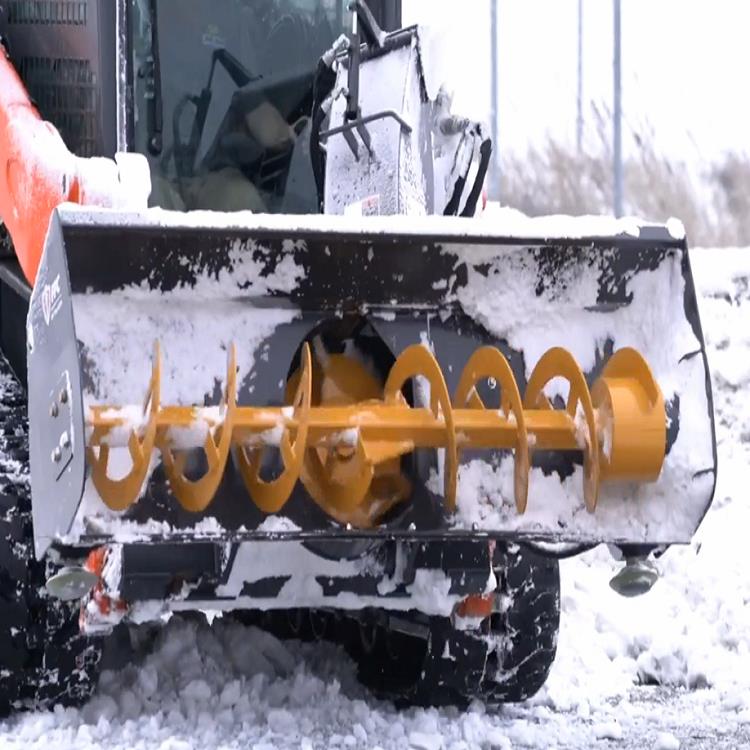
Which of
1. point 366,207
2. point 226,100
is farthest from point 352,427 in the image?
point 226,100

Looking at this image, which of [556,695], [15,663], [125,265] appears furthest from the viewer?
[556,695]

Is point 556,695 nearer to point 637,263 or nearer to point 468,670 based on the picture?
point 468,670

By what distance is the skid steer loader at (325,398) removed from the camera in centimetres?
318

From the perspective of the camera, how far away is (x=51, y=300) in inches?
129

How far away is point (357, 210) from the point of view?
4184mm

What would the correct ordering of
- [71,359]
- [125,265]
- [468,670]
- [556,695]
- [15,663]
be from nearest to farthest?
[71,359] < [125,265] < [15,663] < [468,670] < [556,695]

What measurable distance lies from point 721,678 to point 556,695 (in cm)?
49

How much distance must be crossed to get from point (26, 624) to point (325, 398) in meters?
0.87

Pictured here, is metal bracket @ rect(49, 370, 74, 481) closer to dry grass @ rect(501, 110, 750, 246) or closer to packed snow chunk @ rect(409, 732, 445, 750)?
packed snow chunk @ rect(409, 732, 445, 750)

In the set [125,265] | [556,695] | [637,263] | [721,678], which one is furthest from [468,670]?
[125,265]

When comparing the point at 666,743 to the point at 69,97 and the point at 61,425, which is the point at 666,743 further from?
the point at 69,97

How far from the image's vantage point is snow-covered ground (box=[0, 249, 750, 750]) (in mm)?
3920

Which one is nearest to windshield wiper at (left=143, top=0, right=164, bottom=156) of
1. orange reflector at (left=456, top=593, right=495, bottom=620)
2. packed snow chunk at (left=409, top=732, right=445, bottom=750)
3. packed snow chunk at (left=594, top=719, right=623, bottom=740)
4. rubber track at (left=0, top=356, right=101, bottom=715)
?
rubber track at (left=0, top=356, right=101, bottom=715)

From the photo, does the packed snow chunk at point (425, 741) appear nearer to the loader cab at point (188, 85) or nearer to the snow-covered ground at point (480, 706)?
the snow-covered ground at point (480, 706)
